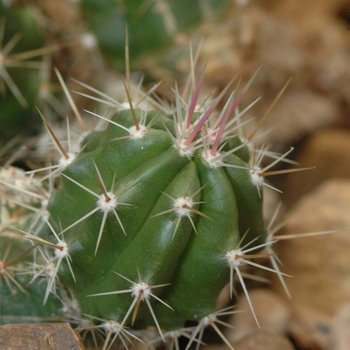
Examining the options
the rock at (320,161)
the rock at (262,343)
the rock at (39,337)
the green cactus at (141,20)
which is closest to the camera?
the rock at (39,337)

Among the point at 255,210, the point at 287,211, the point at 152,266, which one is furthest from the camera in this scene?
the point at 287,211

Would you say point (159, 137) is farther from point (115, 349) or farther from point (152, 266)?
point (115, 349)

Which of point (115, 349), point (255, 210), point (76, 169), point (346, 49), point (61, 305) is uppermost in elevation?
point (76, 169)

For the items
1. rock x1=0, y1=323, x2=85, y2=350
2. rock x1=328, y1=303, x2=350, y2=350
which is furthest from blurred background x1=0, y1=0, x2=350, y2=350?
rock x1=0, y1=323, x2=85, y2=350

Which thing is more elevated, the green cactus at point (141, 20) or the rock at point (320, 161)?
the green cactus at point (141, 20)

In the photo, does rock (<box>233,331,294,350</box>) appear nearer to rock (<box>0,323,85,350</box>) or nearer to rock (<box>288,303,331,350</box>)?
rock (<box>288,303,331,350</box>)

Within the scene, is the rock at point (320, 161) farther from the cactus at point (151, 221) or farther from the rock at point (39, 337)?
the rock at point (39, 337)

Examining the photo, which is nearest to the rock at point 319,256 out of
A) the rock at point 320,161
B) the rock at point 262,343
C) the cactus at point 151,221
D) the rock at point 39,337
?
the rock at point 320,161

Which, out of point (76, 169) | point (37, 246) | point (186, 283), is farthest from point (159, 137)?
point (37, 246)
